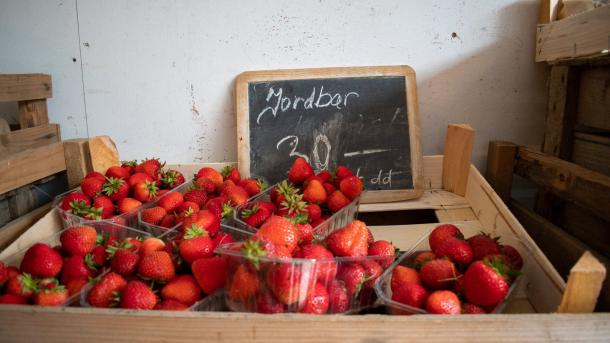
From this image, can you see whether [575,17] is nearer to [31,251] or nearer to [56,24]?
[31,251]

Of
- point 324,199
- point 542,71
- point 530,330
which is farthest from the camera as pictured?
point 542,71

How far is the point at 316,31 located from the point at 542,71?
833 millimetres

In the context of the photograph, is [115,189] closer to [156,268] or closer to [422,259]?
[156,268]

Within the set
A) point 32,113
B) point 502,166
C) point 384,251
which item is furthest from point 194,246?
point 502,166

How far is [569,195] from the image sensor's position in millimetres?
1168

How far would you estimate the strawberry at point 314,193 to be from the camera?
112cm

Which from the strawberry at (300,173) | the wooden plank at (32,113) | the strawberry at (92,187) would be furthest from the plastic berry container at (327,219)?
the wooden plank at (32,113)

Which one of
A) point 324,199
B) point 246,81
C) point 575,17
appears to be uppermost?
point 575,17

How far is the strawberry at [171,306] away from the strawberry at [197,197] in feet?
1.39

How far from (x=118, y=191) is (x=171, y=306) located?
0.56 metres

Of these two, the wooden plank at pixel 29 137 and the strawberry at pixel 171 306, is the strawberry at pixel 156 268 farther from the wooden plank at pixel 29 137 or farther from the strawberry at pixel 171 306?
the wooden plank at pixel 29 137

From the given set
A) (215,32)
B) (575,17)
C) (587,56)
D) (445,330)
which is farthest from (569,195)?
(215,32)

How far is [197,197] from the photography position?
3.86 ft

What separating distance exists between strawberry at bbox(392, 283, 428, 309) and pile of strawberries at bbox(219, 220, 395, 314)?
0.06m
